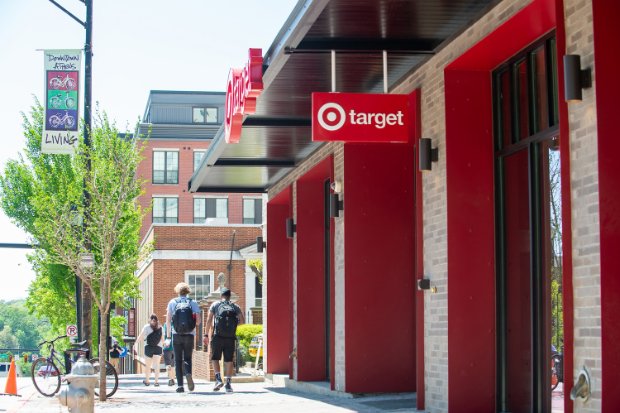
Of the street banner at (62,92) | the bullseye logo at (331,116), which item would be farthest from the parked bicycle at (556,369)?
the street banner at (62,92)

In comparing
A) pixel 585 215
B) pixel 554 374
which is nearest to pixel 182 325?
pixel 554 374

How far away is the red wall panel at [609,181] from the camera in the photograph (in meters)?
8.02

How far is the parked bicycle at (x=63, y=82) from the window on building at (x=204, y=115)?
189 ft

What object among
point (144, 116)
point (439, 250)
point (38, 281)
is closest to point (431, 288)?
point (439, 250)

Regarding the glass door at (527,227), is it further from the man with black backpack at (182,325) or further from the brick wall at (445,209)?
the man with black backpack at (182,325)

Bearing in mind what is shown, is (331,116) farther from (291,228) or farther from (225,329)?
(291,228)

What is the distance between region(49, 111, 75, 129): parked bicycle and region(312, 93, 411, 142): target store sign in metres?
14.2

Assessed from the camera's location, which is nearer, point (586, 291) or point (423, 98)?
point (586, 291)

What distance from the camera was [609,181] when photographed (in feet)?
26.9

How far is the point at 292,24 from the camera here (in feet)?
36.7

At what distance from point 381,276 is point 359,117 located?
415 centimetres

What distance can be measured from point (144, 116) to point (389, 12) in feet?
256

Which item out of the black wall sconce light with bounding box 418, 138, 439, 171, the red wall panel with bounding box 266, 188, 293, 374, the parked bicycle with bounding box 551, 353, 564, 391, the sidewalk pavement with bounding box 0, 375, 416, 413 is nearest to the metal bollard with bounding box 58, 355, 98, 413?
the sidewalk pavement with bounding box 0, 375, 416, 413

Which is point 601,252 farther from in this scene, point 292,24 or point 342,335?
point 342,335
